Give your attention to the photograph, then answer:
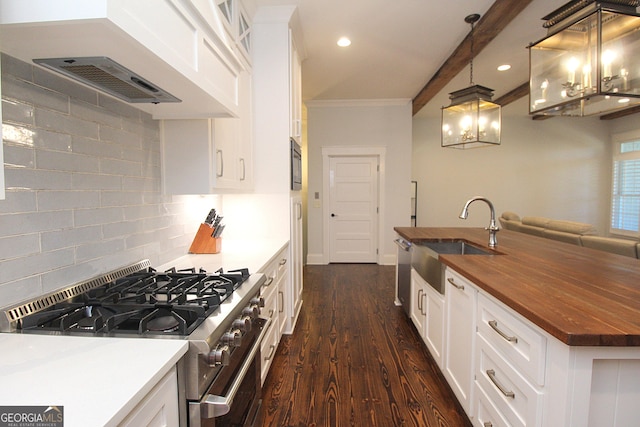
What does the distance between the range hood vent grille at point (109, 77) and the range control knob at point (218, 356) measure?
906 millimetres

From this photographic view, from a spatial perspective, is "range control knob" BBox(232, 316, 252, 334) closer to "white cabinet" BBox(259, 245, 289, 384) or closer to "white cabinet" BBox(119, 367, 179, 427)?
"white cabinet" BBox(119, 367, 179, 427)

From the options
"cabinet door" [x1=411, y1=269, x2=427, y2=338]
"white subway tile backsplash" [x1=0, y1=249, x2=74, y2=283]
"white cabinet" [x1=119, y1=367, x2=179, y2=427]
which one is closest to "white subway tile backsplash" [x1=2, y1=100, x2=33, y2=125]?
"white subway tile backsplash" [x1=0, y1=249, x2=74, y2=283]

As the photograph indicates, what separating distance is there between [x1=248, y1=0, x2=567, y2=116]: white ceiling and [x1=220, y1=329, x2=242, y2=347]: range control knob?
258cm

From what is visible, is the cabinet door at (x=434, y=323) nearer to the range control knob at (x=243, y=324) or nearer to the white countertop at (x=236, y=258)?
the white countertop at (x=236, y=258)

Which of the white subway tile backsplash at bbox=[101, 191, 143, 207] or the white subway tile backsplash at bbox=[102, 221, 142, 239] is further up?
the white subway tile backsplash at bbox=[101, 191, 143, 207]

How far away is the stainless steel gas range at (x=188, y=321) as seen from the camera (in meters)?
0.90

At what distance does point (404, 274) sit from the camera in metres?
3.12

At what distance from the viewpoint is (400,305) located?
348 cm

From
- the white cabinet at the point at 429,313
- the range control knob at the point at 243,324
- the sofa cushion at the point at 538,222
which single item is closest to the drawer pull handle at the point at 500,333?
the white cabinet at the point at 429,313

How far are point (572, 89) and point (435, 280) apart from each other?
1299 mm

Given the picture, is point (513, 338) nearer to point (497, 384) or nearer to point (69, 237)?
point (497, 384)

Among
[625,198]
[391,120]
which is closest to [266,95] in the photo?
[391,120]

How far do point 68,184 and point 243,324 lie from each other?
84 cm

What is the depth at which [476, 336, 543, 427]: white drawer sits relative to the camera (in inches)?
42.1
